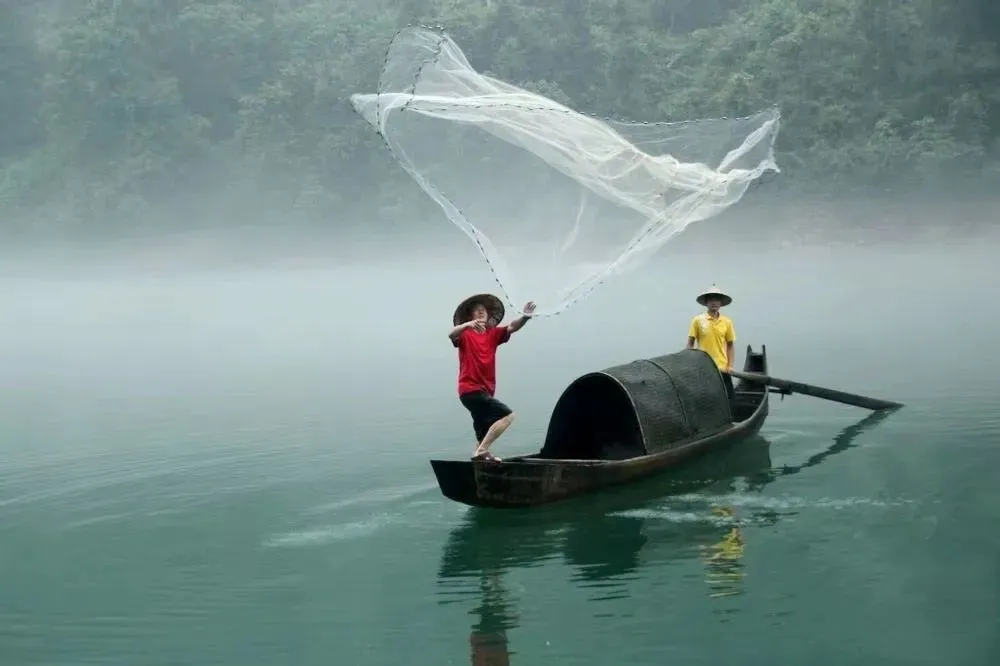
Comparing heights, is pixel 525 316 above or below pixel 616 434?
above

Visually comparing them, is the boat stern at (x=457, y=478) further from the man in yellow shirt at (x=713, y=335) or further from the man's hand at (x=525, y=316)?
the man in yellow shirt at (x=713, y=335)

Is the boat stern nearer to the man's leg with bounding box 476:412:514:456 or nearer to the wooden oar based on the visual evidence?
the man's leg with bounding box 476:412:514:456

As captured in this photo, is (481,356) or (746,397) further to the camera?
(746,397)

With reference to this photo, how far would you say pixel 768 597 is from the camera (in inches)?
317

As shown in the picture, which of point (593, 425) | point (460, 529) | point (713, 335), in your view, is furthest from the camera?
point (713, 335)

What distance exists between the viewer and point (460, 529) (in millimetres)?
9867

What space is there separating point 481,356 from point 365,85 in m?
42.3

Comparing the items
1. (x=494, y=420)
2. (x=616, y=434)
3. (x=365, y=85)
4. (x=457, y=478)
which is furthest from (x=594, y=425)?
(x=365, y=85)

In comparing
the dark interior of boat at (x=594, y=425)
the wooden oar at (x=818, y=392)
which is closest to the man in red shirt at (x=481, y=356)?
the dark interior of boat at (x=594, y=425)

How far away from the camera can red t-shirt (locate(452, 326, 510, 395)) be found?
376 inches

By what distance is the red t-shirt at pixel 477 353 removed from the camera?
9.56 m

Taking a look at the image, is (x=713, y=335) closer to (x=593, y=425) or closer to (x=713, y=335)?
(x=713, y=335)

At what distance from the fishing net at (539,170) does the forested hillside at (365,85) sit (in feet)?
103

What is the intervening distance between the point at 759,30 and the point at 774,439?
117 feet
